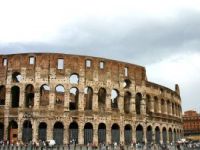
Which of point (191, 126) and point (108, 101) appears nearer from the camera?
point (108, 101)

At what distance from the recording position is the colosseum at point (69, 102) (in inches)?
1291

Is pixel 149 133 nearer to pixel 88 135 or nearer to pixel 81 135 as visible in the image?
pixel 88 135

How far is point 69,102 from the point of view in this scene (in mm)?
34844

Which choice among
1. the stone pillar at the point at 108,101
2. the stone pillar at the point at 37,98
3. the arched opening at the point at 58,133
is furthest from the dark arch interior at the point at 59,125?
the stone pillar at the point at 108,101

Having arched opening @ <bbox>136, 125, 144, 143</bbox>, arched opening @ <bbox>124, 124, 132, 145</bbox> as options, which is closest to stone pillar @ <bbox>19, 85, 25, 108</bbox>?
arched opening @ <bbox>124, 124, 132, 145</bbox>

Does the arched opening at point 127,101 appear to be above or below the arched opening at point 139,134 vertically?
above

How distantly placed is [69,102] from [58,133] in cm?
353

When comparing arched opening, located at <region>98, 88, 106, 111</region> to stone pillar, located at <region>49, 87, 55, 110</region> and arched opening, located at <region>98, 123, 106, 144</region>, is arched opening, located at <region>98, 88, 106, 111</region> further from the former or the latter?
stone pillar, located at <region>49, 87, 55, 110</region>

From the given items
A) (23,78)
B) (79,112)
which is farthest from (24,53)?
(79,112)

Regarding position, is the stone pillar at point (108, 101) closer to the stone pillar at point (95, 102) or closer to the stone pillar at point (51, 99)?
the stone pillar at point (95, 102)

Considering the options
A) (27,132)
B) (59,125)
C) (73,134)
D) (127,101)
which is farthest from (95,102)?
(27,132)

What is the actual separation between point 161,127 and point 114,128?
25.3 feet

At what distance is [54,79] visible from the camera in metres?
33.5

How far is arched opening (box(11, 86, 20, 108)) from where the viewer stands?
113 ft
